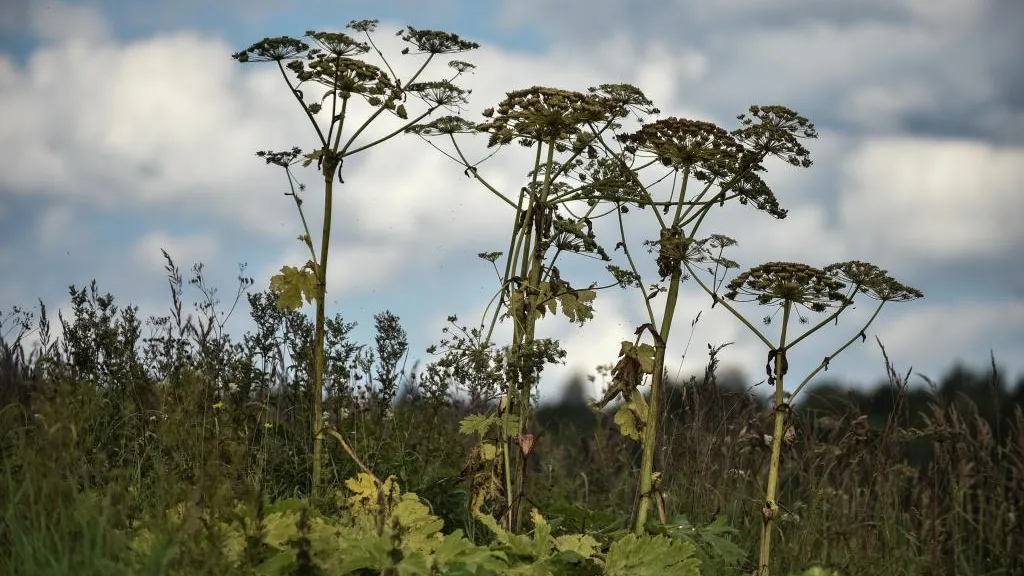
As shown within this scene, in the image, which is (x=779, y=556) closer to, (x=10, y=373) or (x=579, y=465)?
(x=579, y=465)

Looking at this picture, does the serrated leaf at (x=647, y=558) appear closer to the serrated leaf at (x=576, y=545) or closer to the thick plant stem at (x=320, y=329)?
the serrated leaf at (x=576, y=545)

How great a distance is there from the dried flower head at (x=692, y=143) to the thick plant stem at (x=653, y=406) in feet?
2.06

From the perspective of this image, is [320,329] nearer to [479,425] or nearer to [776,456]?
[479,425]

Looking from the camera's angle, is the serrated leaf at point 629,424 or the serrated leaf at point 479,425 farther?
the serrated leaf at point 629,424

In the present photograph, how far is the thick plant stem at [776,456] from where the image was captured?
514 centimetres

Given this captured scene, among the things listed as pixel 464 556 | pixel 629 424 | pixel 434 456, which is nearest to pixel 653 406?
pixel 629 424

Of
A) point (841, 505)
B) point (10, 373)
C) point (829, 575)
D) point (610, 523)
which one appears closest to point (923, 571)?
point (841, 505)

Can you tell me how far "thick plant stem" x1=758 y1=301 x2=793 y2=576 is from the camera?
514 centimetres

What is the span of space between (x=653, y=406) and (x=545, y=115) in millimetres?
1663

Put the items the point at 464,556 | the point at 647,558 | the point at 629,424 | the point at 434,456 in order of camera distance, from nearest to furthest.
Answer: the point at 464,556 < the point at 647,558 < the point at 629,424 < the point at 434,456

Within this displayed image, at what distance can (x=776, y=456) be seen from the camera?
17.0 ft

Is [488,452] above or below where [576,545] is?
above

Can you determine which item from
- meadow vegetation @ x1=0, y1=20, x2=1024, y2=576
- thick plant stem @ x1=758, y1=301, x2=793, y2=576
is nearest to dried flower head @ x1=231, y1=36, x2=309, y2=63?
meadow vegetation @ x1=0, y1=20, x2=1024, y2=576

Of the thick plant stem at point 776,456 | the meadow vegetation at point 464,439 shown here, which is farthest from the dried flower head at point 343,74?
the thick plant stem at point 776,456
